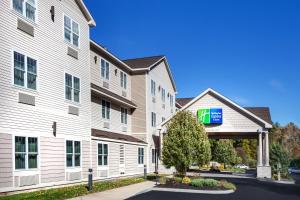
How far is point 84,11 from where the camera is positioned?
80.7 ft

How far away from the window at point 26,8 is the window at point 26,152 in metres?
5.77

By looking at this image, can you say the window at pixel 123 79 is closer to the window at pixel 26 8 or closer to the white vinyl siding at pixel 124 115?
the white vinyl siding at pixel 124 115

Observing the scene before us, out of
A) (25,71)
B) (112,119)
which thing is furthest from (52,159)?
(112,119)

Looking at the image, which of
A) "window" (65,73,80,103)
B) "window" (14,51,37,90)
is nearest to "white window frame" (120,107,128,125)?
"window" (65,73,80,103)

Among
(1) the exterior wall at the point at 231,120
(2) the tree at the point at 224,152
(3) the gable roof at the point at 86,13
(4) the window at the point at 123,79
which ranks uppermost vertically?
(3) the gable roof at the point at 86,13

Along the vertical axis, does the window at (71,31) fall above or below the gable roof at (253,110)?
above

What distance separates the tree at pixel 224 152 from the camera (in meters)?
64.6

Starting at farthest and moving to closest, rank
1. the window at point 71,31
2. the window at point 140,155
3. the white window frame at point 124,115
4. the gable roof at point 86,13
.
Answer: the window at point 140,155
the white window frame at point 124,115
the gable roof at point 86,13
the window at point 71,31

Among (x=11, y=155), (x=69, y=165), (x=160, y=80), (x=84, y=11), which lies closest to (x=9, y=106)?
(x=11, y=155)

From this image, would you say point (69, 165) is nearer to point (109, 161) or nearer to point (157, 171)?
point (109, 161)

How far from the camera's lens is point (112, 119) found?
32.9 m

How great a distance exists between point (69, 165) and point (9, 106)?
6.17 metres

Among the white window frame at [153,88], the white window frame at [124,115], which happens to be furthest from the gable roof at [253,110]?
the white window frame at [124,115]

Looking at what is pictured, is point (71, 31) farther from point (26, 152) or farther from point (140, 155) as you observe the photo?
point (140, 155)
